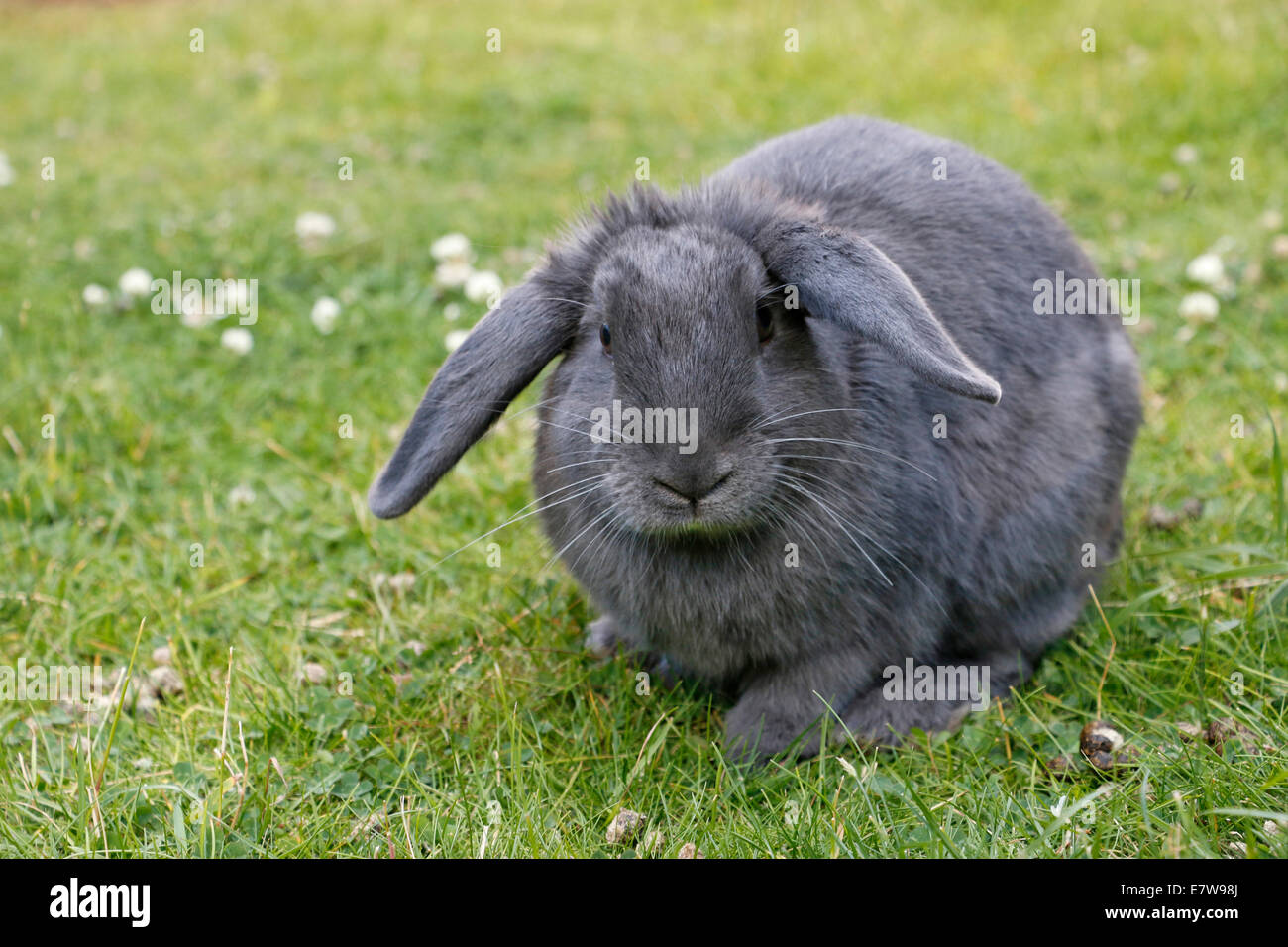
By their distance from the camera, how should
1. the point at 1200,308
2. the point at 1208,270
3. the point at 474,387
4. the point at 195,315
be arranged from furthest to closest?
the point at 195,315 < the point at 1208,270 < the point at 1200,308 < the point at 474,387

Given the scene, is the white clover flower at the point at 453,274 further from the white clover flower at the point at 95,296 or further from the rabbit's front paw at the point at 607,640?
the rabbit's front paw at the point at 607,640

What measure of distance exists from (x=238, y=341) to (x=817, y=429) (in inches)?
145

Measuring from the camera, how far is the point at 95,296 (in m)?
6.55

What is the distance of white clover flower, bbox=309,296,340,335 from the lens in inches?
251

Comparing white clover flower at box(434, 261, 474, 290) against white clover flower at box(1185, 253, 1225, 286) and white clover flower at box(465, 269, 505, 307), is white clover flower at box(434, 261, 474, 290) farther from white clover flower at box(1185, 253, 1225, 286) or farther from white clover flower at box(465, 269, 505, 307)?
white clover flower at box(1185, 253, 1225, 286)

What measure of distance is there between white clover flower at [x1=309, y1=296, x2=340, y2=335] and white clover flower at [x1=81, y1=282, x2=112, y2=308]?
1.18m

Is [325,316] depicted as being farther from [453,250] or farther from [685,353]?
[685,353]

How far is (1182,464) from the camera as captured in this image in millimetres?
5062

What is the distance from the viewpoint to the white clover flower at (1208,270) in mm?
6020

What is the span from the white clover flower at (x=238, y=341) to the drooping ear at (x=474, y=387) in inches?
108

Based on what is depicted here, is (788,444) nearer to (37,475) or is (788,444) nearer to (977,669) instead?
(977,669)

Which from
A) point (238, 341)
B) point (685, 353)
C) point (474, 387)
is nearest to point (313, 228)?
point (238, 341)

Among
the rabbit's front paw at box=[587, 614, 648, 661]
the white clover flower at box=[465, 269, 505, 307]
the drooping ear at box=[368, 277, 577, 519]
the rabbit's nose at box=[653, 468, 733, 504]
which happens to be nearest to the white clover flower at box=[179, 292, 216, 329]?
the white clover flower at box=[465, 269, 505, 307]

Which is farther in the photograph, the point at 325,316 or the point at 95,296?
the point at 95,296
